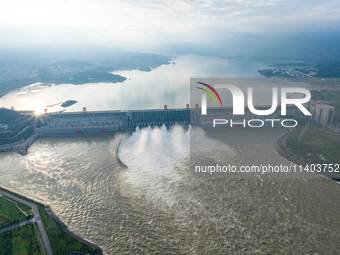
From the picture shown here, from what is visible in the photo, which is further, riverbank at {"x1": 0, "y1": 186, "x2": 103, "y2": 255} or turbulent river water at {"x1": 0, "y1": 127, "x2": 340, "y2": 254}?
turbulent river water at {"x1": 0, "y1": 127, "x2": 340, "y2": 254}

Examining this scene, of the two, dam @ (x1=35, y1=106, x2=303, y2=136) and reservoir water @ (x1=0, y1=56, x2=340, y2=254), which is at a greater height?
dam @ (x1=35, y1=106, x2=303, y2=136)

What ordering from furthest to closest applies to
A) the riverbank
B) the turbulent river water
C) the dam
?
the dam, the turbulent river water, the riverbank

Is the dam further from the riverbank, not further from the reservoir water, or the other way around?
the riverbank

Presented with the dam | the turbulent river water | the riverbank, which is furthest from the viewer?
the dam

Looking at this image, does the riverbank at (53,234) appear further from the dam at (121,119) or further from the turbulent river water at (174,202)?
the dam at (121,119)

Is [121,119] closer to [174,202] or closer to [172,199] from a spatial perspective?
[172,199]

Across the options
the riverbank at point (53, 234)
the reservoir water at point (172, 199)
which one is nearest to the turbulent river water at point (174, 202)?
the reservoir water at point (172, 199)

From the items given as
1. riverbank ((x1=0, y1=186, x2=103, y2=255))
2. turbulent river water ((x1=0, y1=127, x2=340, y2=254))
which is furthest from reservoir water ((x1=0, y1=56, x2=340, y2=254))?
riverbank ((x1=0, y1=186, x2=103, y2=255))
